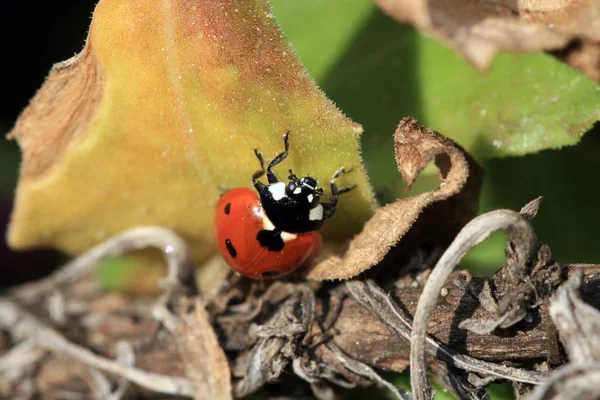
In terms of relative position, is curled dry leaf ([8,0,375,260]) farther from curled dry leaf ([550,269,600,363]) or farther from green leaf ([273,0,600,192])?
curled dry leaf ([550,269,600,363])

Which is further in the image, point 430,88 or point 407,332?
point 430,88

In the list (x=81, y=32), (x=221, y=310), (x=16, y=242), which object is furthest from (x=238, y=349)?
(x=81, y=32)

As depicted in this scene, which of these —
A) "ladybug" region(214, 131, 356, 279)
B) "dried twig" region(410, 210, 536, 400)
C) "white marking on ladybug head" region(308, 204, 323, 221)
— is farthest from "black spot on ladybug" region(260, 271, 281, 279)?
"dried twig" region(410, 210, 536, 400)

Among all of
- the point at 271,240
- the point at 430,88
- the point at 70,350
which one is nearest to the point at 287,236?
the point at 271,240

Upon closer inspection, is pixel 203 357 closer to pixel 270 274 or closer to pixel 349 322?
pixel 270 274

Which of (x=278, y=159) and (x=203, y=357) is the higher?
(x=278, y=159)

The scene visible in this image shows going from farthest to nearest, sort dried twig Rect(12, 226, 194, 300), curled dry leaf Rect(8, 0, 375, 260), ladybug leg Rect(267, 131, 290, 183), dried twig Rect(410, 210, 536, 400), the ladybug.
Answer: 1. dried twig Rect(12, 226, 194, 300)
2. the ladybug
3. ladybug leg Rect(267, 131, 290, 183)
4. curled dry leaf Rect(8, 0, 375, 260)
5. dried twig Rect(410, 210, 536, 400)

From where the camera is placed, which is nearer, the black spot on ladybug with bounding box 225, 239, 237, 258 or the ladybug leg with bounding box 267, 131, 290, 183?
the ladybug leg with bounding box 267, 131, 290, 183
